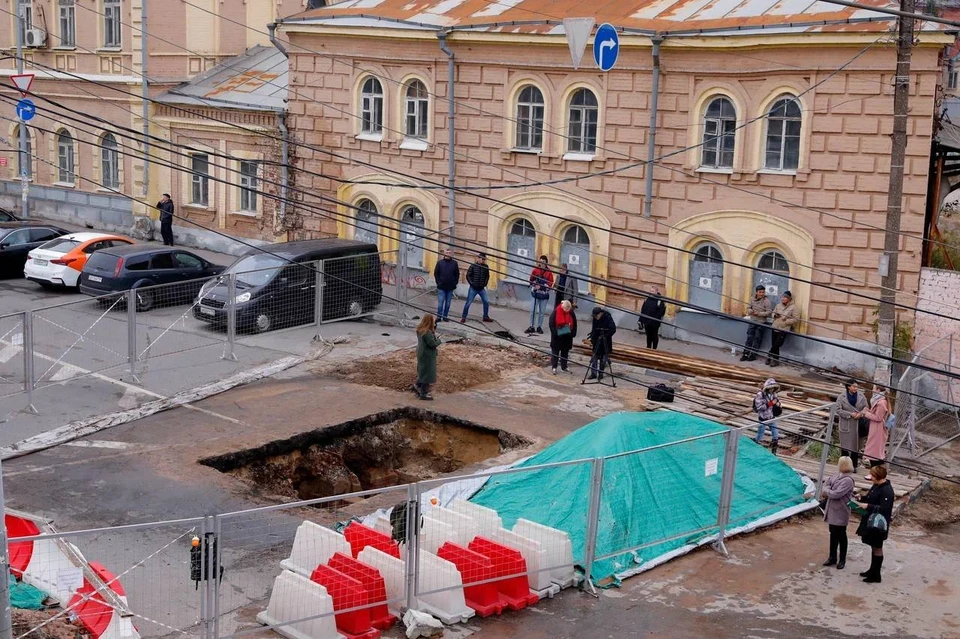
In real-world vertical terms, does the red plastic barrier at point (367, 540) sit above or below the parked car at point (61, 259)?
below

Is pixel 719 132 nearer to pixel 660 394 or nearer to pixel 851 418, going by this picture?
pixel 660 394

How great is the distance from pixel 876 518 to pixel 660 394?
7.05 m

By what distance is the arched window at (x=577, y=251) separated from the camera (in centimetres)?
2750

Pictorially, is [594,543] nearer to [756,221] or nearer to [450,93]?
[756,221]

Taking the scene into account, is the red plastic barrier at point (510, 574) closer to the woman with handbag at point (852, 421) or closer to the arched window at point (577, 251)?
the woman with handbag at point (852, 421)

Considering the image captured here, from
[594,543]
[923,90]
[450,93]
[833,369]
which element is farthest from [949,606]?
[450,93]

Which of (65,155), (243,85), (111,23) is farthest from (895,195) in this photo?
(65,155)

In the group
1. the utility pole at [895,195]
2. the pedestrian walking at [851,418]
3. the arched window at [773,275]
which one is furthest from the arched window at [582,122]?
the pedestrian walking at [851,418]

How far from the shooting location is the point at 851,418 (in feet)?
62.4

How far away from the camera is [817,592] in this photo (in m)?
14.4

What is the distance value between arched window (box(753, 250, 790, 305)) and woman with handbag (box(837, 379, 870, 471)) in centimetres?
591

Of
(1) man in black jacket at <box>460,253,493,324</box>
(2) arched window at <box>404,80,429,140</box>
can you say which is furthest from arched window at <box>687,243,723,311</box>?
(2) arched window at <box>404,80,429,140</box>

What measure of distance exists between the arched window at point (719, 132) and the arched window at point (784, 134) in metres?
0.78

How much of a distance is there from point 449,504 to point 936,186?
13668 millimetres
